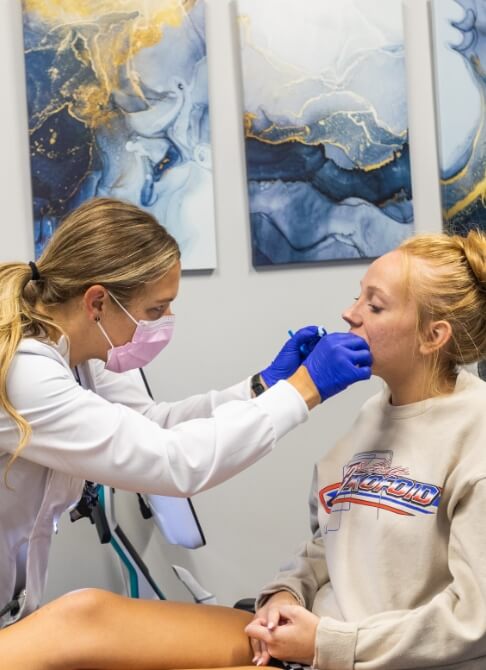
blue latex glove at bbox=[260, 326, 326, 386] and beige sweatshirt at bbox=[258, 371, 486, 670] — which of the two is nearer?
beige sweatshirt at bbox=[258, 371, 486, 670]

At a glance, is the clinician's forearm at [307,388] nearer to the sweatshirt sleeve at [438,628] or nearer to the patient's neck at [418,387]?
the patient's neck at [418,387]

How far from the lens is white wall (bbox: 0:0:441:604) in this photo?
8.02ft

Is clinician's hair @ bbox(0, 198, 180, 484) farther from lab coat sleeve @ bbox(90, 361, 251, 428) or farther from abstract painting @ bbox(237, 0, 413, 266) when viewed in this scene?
abstract painting @ bbox(237, 0, 413, 266)

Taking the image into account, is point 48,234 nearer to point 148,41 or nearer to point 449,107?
point 148,41

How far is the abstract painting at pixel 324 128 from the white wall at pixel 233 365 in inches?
2.3

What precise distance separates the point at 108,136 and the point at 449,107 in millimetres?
1092

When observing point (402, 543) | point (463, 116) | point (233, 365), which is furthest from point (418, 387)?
point (463, 116)

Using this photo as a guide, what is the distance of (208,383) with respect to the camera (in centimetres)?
250

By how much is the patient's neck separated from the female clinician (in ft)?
0.33

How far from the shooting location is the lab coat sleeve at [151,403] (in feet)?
6.43

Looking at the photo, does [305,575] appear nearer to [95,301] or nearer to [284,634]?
[284,634]

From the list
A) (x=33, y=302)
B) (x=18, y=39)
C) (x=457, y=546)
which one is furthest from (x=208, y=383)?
(x=457, y=546)

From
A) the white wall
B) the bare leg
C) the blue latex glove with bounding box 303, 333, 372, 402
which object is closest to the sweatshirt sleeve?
the bare leg

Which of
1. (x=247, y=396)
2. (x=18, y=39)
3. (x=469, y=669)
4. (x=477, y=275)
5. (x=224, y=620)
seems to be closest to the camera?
(x=469, y=669)
